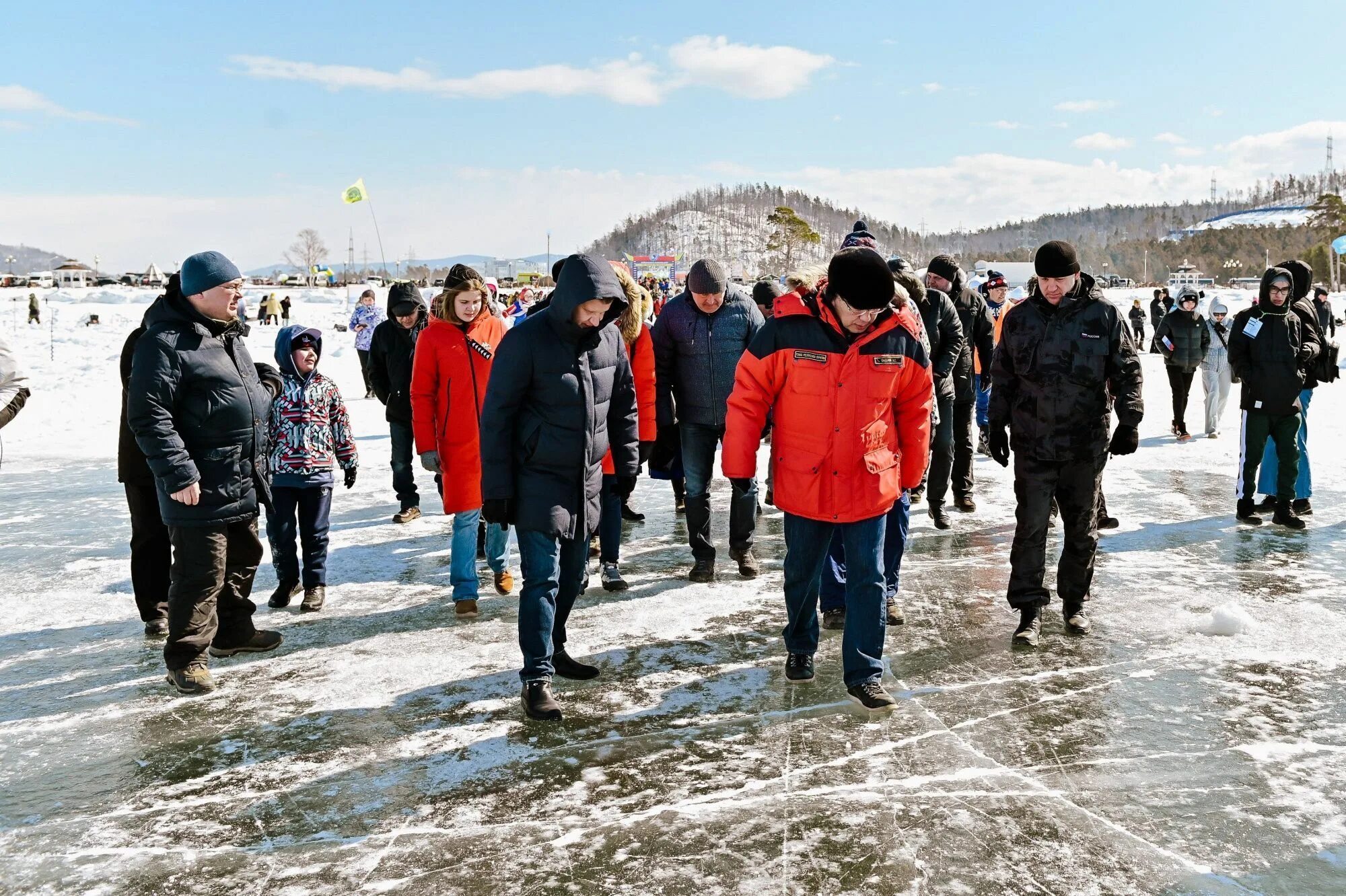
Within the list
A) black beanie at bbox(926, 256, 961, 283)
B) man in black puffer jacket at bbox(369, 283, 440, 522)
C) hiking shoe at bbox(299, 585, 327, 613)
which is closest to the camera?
hiking shoe at bbox(299, 585, 327, 613)

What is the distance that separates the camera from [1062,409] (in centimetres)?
446

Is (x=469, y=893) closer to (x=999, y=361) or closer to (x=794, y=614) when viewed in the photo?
(x=794, y=614)

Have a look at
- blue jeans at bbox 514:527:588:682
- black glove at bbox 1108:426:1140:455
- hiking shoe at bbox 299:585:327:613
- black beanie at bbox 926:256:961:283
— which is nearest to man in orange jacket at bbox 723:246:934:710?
blue jeans at bbox 514:527:588:682

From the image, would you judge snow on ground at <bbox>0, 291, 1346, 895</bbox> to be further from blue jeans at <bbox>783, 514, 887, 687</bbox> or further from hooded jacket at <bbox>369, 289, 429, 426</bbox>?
hooded jacket at <bbox>369, 289, 429, 426</bbox>

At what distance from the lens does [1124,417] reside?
14.6 ft

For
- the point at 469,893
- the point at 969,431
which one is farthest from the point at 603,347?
the point at 969,431

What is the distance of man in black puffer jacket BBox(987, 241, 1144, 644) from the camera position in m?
4.42

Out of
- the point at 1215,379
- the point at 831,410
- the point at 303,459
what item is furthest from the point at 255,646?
the point at 1215,379

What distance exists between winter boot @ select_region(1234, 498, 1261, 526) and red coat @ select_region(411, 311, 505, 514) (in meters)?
5.27

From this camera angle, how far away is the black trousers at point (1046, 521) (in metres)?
4.54

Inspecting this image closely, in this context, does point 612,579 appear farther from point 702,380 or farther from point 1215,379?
point 1215,379

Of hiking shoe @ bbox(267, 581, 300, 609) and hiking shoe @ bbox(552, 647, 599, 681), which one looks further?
hiking shoe @ bbox(267, 581, 300, 609)

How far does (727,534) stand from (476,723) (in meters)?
3.45

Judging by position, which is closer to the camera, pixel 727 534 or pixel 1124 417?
pixel 1124 417
